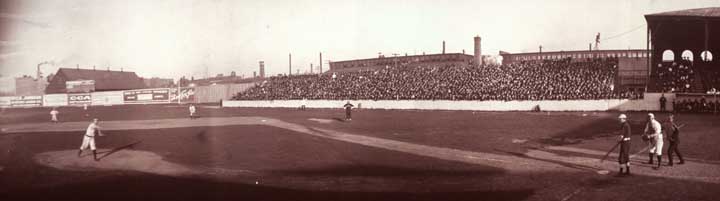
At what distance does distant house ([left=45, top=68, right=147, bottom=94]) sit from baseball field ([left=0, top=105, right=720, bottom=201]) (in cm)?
6330

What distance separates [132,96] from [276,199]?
65169 mm

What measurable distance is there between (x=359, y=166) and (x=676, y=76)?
3370 cm

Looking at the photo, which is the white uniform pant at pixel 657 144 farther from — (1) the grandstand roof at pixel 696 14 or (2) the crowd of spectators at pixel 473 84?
(2) the crowd of spectators at pixel 473 84

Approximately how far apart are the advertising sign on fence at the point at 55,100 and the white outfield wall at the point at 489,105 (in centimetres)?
3592

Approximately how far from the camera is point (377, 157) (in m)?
15.8

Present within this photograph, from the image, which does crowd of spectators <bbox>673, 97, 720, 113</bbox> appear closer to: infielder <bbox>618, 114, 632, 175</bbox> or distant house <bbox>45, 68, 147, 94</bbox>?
infielder <bbox>618, 114, 632, 175</bbox>

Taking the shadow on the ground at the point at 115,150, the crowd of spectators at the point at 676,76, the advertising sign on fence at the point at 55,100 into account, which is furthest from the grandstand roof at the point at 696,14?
the advertising sign on fence at the point at 55,100

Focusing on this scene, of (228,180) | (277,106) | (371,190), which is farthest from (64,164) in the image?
(277,106)

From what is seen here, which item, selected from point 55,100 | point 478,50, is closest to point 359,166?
point 478,50

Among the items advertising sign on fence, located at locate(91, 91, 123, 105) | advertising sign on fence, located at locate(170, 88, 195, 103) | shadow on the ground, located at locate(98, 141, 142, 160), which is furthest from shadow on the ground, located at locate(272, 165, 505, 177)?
advertising sign on fence, located at locate(91, 91, 123, 105)

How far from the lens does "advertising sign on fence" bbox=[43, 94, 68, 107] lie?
69.6 m

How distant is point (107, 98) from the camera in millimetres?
68750

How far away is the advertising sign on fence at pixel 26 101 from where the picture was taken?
6906cm

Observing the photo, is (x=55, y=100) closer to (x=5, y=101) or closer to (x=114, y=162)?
(x=5, y=101)
